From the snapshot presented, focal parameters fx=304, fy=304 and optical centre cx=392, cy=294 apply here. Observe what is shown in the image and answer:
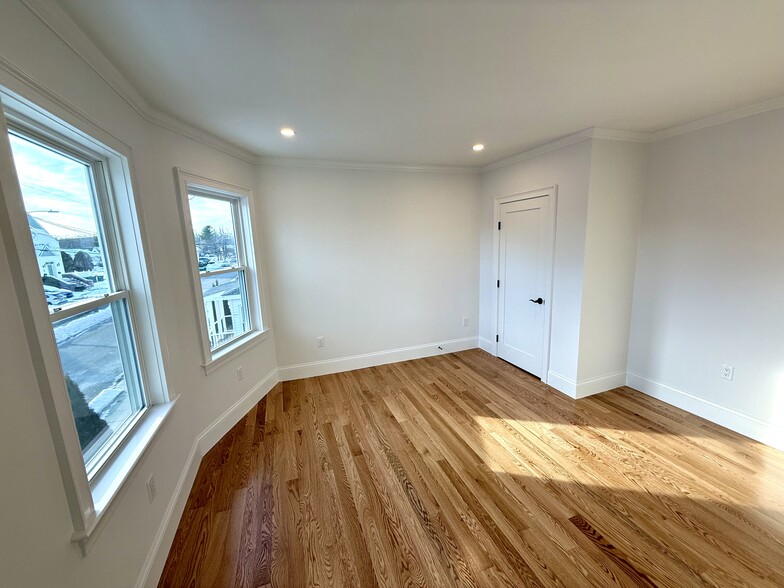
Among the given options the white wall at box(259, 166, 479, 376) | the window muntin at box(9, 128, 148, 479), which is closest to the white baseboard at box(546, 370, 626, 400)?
the white wall at box(259, 166, 479, 376)

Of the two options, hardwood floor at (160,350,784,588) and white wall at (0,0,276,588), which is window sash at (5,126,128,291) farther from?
hardwood floor at (160,350,784,588)

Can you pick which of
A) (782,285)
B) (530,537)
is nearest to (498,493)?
(530,537)

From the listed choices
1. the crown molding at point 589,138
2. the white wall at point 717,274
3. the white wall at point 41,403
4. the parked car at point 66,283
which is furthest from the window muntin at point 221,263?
the white wall at point 717,274

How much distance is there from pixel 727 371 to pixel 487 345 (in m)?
2.28

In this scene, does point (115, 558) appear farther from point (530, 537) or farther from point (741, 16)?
point (741, 16)

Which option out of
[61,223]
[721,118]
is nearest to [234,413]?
[61,223]

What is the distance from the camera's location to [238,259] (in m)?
3.02

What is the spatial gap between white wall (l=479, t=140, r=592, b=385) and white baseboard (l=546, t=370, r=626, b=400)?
0.16 feet

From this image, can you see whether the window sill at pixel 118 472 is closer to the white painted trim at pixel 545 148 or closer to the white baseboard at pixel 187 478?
the white baseboard at pixel 187 478

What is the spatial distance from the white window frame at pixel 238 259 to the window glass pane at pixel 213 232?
0.05 meters

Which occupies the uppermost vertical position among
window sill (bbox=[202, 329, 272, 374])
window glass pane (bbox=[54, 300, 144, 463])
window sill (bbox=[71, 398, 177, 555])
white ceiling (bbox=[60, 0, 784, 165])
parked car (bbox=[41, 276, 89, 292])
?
white ceiling (bbox=[60, 0, 784, 165])

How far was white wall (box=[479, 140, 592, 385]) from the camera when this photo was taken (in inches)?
109

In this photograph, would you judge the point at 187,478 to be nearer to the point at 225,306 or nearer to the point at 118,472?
the point at 118,472

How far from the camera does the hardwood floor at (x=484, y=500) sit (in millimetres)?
1472
